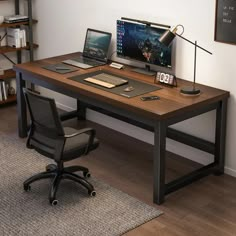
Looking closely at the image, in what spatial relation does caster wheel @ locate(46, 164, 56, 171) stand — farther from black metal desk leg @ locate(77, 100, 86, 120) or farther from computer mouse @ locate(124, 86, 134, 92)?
black metal desk leg @ locate(77, 100, 86, 120)

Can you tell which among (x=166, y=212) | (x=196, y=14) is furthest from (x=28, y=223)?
(x=196, y=14)

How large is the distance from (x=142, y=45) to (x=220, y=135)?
109 cm

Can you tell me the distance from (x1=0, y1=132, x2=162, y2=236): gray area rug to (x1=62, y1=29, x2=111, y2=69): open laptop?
1189mm

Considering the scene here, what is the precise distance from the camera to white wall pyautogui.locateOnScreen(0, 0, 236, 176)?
4.50 m

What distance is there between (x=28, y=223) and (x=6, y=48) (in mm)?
2823

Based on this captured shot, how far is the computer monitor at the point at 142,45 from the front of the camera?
4809 millimetres

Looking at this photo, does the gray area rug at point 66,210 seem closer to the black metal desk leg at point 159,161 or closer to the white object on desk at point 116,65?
the black metal desk leg at point 159,161

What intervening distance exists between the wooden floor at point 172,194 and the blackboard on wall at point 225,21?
117cm

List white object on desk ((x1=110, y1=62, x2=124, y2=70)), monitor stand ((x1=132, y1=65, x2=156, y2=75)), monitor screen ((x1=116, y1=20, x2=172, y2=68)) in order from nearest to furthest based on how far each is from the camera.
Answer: monitor screen ((x1=116, y1=20, x2=172, y2=68)), monitor stand ((x1=132, y1=65, x2=156, y2=75)), white object on desk ((x1=110, y1=62, x2=124, y2=70))

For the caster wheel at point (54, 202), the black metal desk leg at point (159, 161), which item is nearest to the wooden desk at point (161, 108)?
the black metal desk leg at point (159, 161)

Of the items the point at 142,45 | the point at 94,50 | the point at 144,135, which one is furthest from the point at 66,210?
the point at 94,50

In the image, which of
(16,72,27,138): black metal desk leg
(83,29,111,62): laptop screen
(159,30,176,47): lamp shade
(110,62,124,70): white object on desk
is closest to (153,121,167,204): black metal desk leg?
(159,30,176,47): lamp shade

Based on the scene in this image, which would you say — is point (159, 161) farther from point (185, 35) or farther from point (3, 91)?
point (3, 91)

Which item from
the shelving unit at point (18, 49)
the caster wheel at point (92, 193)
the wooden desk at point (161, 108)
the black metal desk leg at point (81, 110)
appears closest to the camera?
the wooden desk at point (161, 108)
